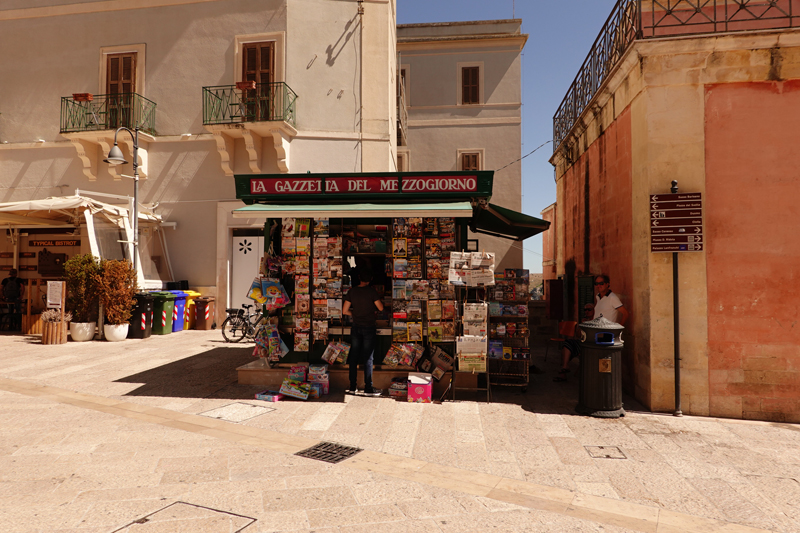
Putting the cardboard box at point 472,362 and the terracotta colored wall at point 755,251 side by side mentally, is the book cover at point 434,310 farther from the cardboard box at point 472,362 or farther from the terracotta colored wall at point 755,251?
the terracotta colored wall at point 755,251

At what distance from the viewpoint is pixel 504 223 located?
8883mm

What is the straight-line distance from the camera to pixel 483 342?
683 cm

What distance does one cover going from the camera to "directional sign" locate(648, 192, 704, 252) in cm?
620

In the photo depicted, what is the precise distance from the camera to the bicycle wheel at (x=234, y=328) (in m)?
12.2

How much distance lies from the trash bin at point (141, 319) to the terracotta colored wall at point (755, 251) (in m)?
12.1

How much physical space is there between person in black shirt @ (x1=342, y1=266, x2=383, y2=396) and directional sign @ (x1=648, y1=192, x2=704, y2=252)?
12.4ft

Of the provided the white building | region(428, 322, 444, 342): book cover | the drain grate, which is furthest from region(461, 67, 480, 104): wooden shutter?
the drain grate

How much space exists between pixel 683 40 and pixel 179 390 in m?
8.38

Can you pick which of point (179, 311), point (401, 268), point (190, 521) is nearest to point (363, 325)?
point (401, 268)

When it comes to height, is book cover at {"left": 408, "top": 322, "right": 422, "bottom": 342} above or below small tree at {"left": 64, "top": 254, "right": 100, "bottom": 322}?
below

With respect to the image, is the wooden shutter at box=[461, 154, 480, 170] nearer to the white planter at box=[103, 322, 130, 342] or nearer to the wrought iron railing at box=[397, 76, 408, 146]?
the wrought iron railing at box=[397, 76, 408, 146]

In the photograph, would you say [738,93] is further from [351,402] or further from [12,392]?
[12,392]

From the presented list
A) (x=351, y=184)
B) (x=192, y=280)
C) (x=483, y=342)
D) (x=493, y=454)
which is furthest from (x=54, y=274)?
(x=493, y=454)

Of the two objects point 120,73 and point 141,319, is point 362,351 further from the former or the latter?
point 120,73
